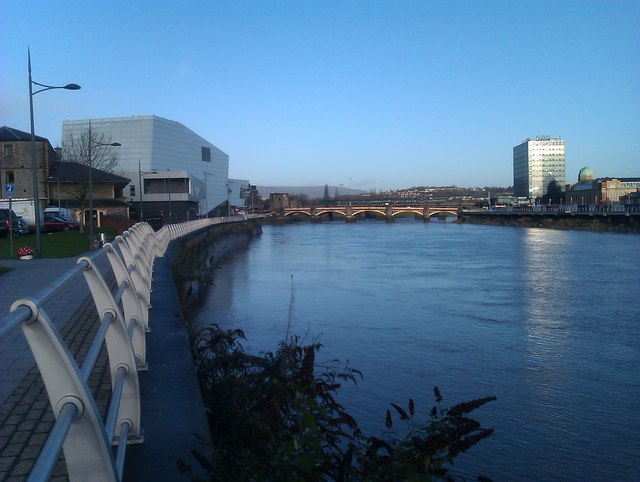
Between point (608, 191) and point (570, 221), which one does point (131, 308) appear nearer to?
point (570, 221)

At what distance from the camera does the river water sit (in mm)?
7316

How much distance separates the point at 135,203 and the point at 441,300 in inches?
2131

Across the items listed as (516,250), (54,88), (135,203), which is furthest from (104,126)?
(54,88)

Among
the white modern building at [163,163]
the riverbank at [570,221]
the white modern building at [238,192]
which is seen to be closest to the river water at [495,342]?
the riverbank at [570,221]

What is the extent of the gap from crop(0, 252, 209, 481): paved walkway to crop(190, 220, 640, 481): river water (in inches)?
105

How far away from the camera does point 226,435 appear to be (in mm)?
4324

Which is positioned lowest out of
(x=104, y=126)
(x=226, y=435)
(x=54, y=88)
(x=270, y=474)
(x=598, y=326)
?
(x=598, y=326)

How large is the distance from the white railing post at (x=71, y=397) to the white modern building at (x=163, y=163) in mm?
59161

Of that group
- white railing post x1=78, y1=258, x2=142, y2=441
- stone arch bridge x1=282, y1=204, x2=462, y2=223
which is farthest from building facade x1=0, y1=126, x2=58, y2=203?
stone arch bridge x1=282, y1=204, x2=462, y2=223

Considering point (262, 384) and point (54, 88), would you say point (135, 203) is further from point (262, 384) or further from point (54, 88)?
point (262, 384)

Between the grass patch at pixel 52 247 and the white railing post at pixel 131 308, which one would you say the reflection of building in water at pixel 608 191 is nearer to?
the grass patch at pixel 52 247

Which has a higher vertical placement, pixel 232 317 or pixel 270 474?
pixel 270 474

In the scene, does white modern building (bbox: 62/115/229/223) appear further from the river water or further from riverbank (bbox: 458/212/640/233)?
the river water

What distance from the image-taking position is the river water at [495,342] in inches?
288
